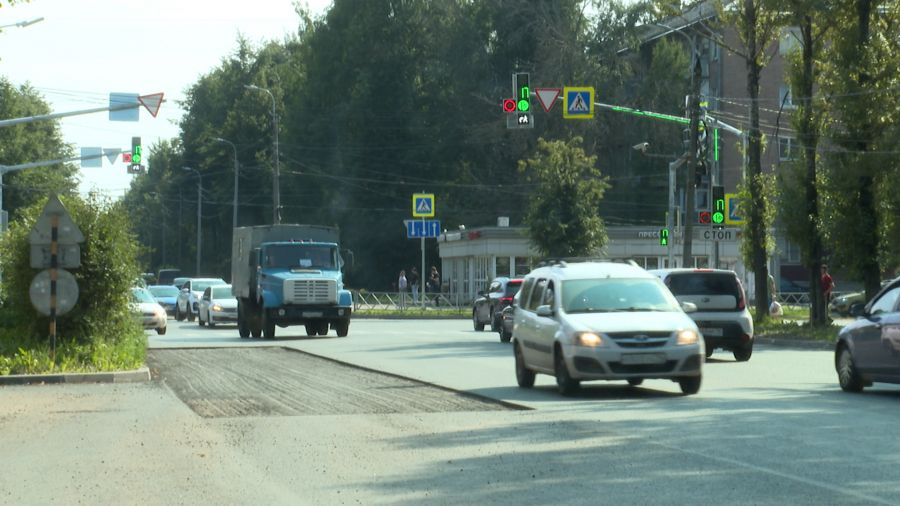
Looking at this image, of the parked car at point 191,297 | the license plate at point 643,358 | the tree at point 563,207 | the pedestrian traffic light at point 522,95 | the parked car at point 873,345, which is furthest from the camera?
the parked car at point 191,297

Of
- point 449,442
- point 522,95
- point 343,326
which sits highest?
point 522,95

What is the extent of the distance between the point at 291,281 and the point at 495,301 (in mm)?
5609

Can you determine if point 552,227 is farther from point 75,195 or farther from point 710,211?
point 75,195

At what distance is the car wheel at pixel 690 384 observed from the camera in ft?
59.8

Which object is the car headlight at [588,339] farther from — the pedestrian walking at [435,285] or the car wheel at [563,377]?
the pedestrian walking at [435,285]

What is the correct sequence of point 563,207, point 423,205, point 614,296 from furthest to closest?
point 423,205 < point 563,207 < point 614,296

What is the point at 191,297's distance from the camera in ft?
192

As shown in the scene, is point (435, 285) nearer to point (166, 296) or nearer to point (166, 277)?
point (166, 296)

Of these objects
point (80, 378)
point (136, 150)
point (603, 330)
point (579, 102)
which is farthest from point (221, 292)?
point (603, 330)

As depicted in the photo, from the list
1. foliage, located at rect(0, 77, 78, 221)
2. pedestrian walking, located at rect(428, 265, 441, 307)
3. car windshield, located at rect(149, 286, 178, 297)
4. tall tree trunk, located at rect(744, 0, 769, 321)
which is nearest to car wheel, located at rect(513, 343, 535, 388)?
tall tree trunk, located at rect(744, 0, 769, 321)

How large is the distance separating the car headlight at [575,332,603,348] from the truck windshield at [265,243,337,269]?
22062 mm

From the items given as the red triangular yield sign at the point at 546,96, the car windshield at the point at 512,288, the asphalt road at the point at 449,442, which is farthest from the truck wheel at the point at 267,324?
the asphalt road at the point at 449,442

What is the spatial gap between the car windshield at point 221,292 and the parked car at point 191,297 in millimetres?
6680

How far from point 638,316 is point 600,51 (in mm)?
54922
